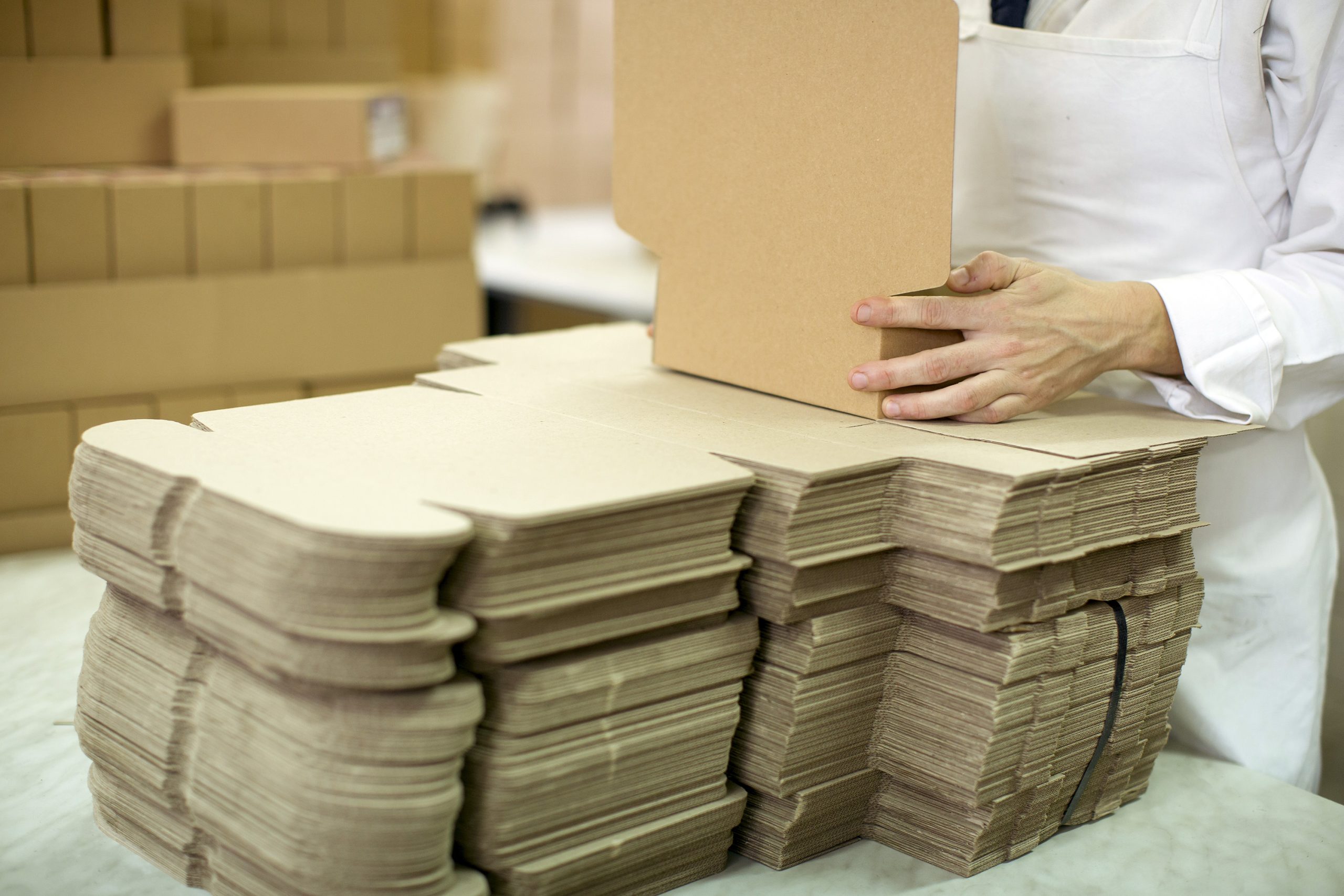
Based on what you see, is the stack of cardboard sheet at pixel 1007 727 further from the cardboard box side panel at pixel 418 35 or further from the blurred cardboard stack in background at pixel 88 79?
the cardboard box side panel at pixel 418 35

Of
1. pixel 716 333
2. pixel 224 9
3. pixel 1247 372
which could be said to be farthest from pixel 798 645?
pixel 224 9

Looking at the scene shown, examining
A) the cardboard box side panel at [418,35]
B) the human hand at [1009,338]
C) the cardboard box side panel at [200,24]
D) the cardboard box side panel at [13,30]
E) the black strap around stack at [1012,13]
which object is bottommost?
the human hand at [1009,338]

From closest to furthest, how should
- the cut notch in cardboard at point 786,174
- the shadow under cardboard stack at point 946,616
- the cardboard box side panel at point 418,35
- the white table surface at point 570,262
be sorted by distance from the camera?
the shadow under cardboard stack at point 946,616 → the cut notch in cardboard at point 786,174 → the white table surface at point 570,262 → the cardboard box side panel at point 418,35

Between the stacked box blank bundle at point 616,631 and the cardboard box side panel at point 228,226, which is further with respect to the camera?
the cardboard box side panel at point 228,226

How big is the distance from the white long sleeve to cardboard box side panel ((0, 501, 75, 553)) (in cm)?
145

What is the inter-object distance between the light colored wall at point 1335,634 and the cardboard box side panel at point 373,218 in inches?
57.2

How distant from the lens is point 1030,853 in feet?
3.68

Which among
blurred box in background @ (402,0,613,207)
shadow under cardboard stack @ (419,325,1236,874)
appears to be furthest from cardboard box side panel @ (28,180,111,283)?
blurred box in background @ (402,0,613,207)

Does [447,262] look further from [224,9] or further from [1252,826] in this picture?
[1252,826]

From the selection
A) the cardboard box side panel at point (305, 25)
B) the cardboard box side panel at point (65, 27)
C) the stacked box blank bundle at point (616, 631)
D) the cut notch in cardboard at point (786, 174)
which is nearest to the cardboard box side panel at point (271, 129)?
the cardboard box side panel at point (65, 27)

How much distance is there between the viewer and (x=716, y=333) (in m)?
1.34

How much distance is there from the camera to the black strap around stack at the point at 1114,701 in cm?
113

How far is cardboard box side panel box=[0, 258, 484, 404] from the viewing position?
1759mm

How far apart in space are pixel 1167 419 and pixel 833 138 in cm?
44
